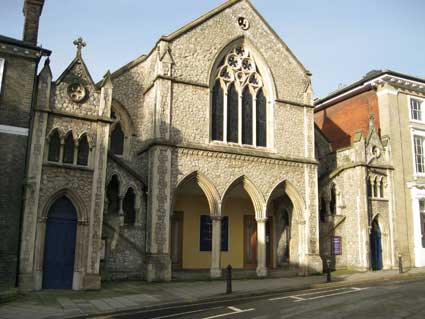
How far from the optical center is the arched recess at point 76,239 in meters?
14.4

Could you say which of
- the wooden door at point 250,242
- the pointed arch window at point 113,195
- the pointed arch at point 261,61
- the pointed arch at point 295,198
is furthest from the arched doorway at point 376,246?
the pointed arch window at point 113,195

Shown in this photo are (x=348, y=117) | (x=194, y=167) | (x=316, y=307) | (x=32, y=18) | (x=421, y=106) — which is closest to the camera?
(x=316, y=307)

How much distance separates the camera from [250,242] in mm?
23453

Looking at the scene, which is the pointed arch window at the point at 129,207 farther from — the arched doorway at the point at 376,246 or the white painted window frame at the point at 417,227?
the white painted window frame at the point at 417,227

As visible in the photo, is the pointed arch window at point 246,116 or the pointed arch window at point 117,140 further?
the pointed arch window at point 246,116

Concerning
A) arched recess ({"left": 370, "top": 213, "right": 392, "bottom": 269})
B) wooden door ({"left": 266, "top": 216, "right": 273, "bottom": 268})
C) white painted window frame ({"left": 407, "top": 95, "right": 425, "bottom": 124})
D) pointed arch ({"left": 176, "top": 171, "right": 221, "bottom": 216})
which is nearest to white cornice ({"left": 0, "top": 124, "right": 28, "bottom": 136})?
pointed arch ({"left": 176, "top": 171, "right": 221, "bottom": 216})

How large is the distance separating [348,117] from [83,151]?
1811cm

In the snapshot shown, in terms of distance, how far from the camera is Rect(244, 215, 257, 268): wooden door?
23250 millimetres

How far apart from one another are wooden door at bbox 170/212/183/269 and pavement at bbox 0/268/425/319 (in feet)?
13.2

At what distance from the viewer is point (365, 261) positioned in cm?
2167

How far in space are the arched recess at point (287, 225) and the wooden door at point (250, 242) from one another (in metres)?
1.02

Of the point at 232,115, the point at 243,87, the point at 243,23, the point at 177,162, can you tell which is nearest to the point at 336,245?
the point at 232,115

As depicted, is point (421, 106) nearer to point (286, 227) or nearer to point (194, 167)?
point (286, 227)

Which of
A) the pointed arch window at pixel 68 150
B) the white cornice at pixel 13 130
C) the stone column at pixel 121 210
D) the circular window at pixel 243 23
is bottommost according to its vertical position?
the stone column at pixel 121 210
